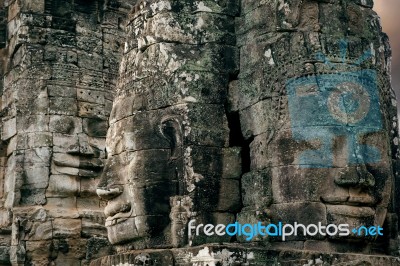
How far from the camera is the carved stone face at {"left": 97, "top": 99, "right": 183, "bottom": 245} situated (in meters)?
10.0

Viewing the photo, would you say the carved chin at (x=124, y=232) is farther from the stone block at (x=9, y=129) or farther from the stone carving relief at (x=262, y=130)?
the stone block at (x=9, y=129)

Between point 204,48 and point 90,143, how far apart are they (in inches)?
219

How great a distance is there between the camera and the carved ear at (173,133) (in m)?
10.1

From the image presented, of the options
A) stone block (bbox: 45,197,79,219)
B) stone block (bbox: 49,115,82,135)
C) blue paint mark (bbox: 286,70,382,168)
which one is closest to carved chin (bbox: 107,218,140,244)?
blue paint mark (bbox: 286,70,382,168)

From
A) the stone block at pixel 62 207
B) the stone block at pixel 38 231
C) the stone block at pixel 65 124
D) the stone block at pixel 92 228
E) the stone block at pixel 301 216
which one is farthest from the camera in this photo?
the stone block at pixel 65 124

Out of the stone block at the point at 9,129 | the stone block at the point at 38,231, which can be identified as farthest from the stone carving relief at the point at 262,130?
the stone block at the point at 9,129

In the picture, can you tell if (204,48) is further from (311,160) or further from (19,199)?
(19,199)

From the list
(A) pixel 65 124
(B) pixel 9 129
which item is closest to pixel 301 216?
(A) pixel 65 124

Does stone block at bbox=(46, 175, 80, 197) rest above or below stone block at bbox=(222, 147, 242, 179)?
above

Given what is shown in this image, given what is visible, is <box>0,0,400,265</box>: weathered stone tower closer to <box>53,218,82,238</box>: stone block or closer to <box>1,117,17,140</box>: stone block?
<box>53,218,82,238</box>: stone block

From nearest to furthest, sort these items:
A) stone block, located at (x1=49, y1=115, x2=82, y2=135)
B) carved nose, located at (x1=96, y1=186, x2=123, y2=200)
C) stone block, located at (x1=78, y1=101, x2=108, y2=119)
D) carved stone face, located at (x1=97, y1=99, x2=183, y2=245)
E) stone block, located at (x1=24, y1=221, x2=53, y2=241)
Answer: carved stone face, located at (x1=97, y1=99, x2=183, y2=245)
carved nose, located at (x1=96, y1=186, x2=123, y2=200)
stone block, located at (x1=24, y1=221, x2=53, y2=241)
stone block, located at (x1=49, y1=115, x2=82, y2=135)
stone block, located at (x1=78, y1=101, x2=108, y2=119)

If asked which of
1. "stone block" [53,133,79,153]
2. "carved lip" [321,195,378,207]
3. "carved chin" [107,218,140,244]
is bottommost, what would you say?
"carved chin" [107,218,140,244]

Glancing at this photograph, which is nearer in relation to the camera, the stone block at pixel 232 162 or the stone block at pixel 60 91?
the stone block at pixel 232 162

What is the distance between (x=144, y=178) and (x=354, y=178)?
2.24m
